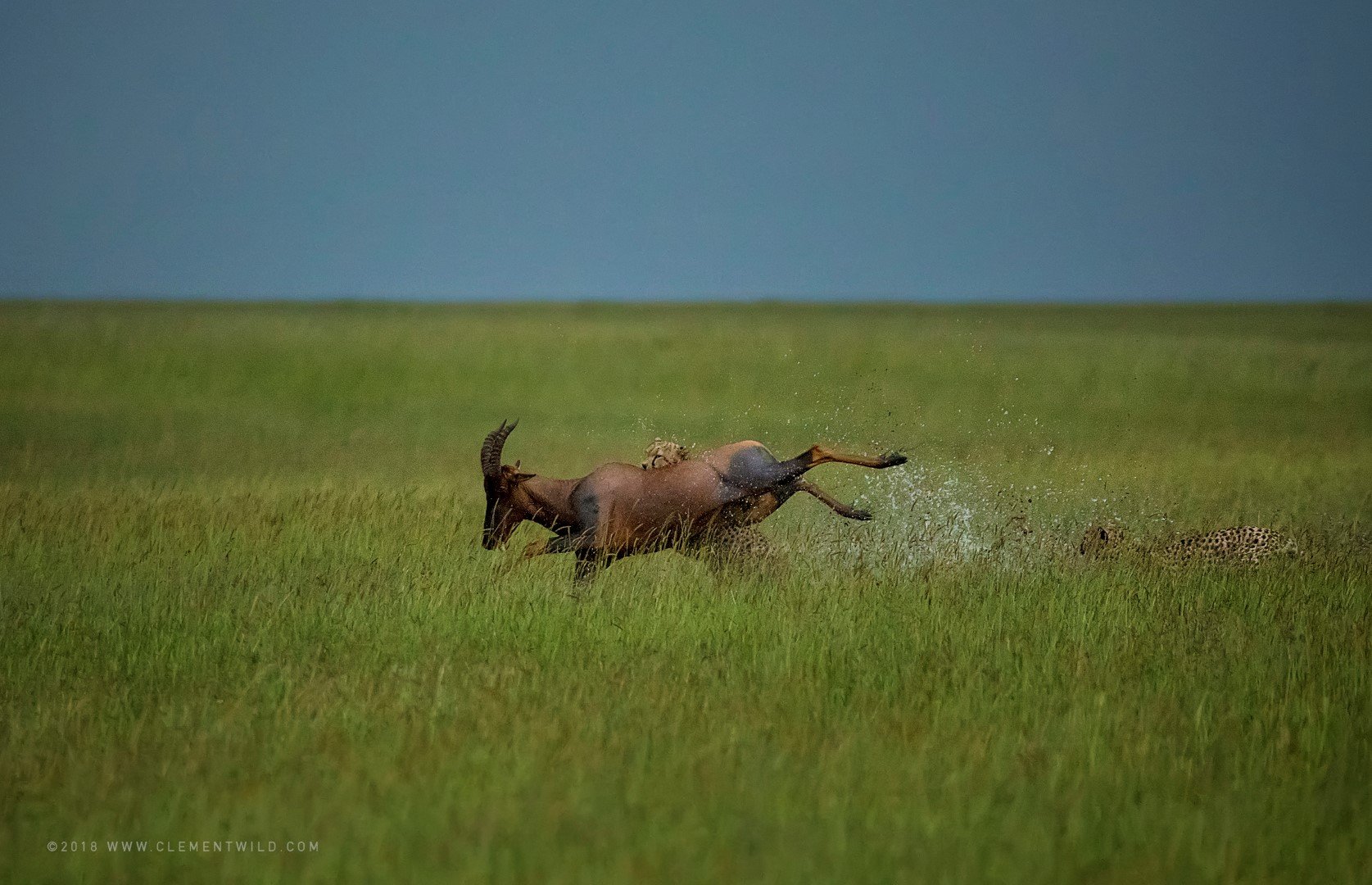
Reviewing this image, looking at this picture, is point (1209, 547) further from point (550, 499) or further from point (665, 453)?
point (550, 499)

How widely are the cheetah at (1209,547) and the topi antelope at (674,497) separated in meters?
2.26

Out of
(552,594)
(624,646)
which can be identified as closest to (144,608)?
(552,594)

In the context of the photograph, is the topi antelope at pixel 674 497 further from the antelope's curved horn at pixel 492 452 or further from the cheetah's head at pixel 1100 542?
the cheetah's head at pixel 1100 542

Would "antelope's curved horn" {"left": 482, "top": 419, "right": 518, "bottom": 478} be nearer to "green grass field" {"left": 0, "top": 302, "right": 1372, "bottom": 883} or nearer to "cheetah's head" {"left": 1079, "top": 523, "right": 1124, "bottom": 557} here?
"green grass field" {"left": 0, "top": 302, "right": 1372, "bottom": 883}

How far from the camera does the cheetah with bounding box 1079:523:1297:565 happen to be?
1269cm

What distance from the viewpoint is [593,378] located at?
3922cm

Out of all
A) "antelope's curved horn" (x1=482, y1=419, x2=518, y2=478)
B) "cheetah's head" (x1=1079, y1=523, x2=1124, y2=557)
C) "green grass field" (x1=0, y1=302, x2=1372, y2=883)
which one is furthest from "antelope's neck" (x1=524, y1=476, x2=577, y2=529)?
"cheetah's head" (x1=1079, y1=523, x2=1124, y2=557)

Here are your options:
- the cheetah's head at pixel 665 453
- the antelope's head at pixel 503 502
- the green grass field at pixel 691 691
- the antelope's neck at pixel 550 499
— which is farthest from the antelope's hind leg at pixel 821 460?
the antelope's head at pixel 503 502

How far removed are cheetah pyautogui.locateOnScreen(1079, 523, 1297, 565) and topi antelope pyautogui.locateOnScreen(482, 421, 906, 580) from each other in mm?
2264

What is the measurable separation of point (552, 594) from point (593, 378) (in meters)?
28.6

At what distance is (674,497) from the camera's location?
11.7 m

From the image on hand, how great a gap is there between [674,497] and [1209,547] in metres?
4.63

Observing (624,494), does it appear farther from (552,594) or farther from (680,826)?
(680,826)

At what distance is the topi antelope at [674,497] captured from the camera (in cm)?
1169
